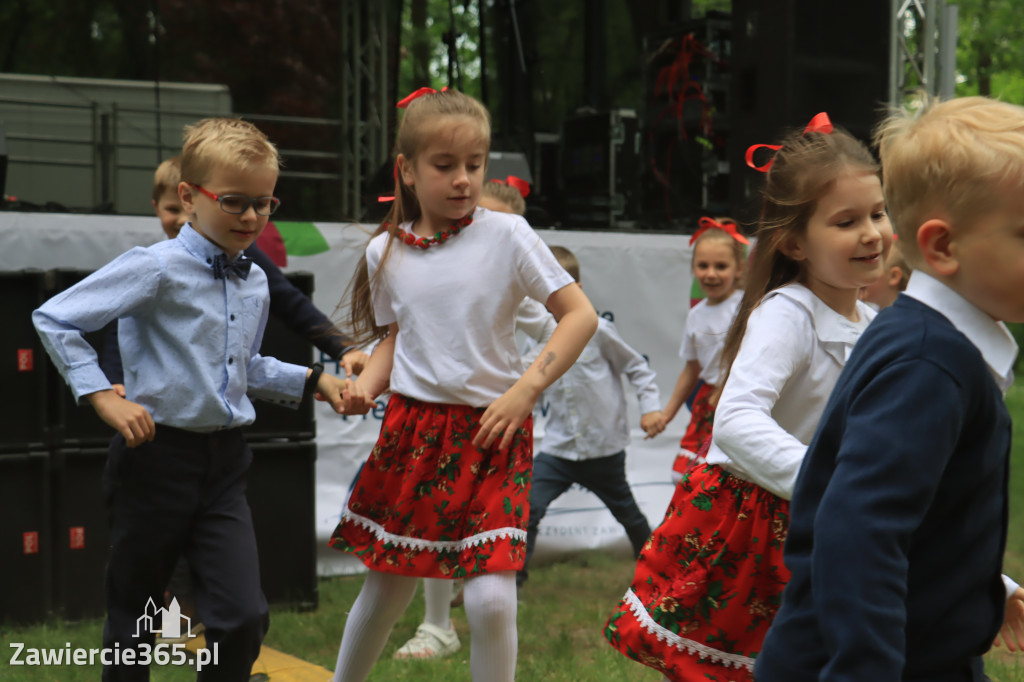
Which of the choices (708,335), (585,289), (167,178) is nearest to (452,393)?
(167,178)

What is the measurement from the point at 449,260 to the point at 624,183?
642 cm

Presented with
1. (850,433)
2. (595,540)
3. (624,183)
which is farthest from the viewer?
(624,183)

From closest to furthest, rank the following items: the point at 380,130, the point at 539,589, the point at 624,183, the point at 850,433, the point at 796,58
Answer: the point at 850,433, the point at 539,589, the point at 796,58, the point at 624,183, the point at 380,130

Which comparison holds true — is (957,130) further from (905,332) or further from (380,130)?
(380,130)

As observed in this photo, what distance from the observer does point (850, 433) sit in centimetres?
132

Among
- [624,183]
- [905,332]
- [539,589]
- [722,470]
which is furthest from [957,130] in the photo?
[624,183]

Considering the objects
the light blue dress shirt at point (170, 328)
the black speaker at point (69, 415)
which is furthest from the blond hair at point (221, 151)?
the black speaker at point (69, 415)

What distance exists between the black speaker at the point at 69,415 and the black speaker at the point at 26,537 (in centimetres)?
13

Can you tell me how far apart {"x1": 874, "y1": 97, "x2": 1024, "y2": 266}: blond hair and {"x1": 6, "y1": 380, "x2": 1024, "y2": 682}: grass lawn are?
276 cm

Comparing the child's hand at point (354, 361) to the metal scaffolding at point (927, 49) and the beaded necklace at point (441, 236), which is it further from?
the metal scaffolding at point (927, 49)

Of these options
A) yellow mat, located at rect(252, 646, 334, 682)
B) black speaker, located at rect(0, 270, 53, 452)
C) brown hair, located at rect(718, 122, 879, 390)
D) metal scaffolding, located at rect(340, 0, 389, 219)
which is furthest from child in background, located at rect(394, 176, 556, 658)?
metal scaffolding, located at rect(340, 0, 389, 219)

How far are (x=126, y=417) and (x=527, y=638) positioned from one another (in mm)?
2388

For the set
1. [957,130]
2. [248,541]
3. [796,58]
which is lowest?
[248,541]

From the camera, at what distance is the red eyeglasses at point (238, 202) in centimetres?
286
